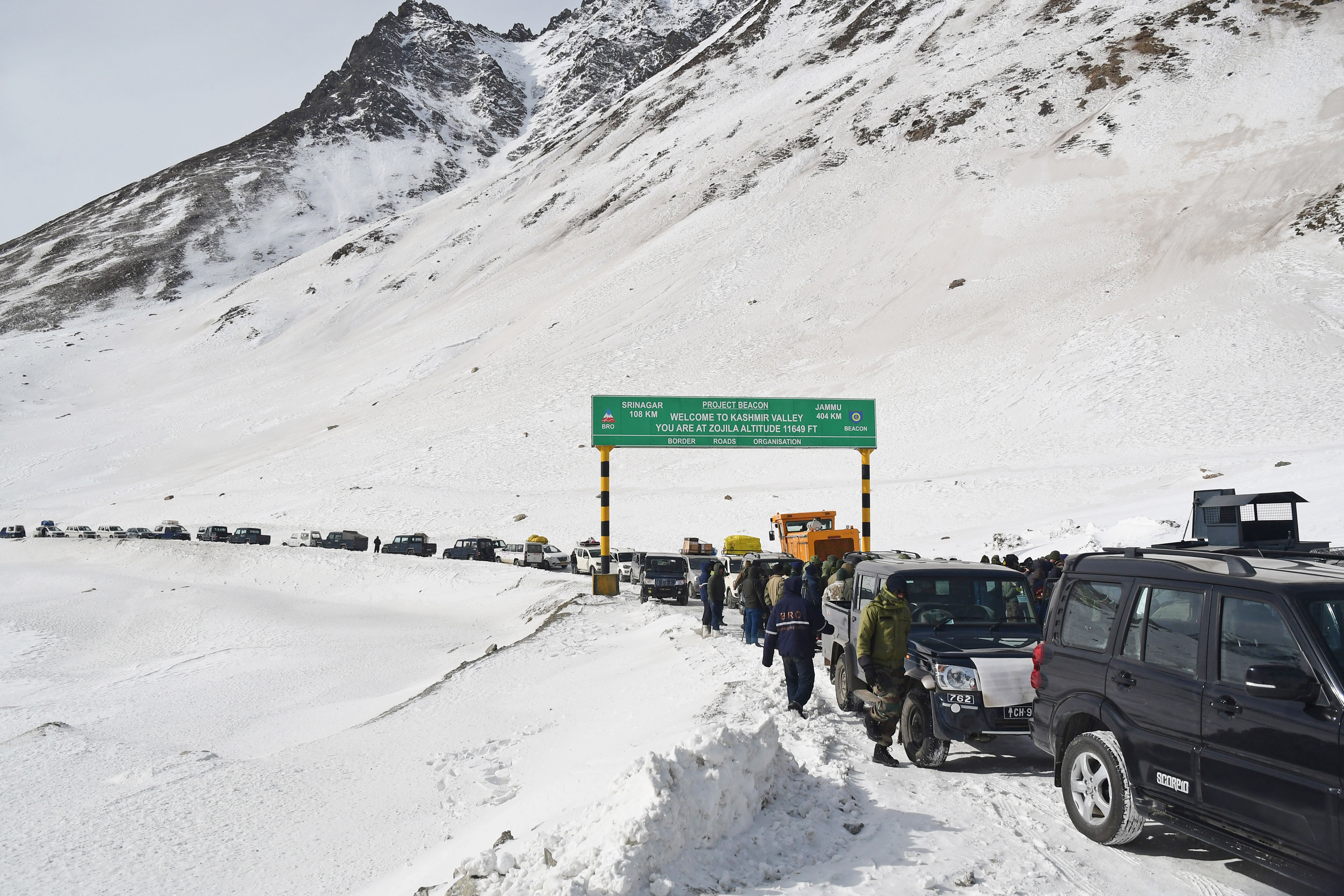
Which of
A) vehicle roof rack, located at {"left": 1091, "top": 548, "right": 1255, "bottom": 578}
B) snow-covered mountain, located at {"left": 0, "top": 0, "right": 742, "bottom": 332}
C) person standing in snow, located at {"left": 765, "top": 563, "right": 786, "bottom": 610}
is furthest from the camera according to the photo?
snow-covered mountain, located at {"left": 0, "top": 0, "right": 742, "bottom": 332}

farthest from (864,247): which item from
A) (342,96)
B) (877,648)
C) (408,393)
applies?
(342,96)

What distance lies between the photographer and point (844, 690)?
1066 centimetres

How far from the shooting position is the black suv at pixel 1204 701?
Result: 4.77 meters

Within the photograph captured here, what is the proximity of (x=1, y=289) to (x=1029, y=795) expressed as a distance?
168 meters

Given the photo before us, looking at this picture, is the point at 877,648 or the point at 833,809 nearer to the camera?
the point at 833,809

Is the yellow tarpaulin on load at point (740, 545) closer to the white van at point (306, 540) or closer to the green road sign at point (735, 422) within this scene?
the green road sign at point (735, 422)

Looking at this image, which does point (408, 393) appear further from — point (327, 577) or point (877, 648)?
point (877, 648)

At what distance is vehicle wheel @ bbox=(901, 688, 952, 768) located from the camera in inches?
328

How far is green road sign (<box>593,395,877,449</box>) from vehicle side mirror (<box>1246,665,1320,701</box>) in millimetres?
26110

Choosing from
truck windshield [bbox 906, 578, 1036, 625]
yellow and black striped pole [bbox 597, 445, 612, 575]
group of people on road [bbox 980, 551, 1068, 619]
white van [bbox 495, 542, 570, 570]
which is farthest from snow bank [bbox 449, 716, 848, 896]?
white van [bbox 495, 542, 570, 570]

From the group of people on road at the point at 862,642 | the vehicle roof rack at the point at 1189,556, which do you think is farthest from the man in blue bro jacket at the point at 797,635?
the vehicle roof rack at the point at 1189,556

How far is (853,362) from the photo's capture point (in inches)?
2547

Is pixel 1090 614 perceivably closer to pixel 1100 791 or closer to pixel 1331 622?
pixel 1100 791

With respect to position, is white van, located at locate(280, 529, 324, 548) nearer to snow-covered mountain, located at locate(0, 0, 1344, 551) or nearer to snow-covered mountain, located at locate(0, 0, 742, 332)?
snow-covered mountain, located at locate(0, 0, 1344, 551)
